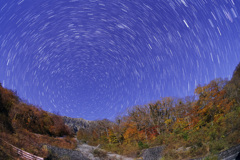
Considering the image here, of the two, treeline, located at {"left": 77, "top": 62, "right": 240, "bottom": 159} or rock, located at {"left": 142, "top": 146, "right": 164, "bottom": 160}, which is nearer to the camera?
treeline, located at {"left": 77, "top": 62, "right": 240, "bottom": 159}

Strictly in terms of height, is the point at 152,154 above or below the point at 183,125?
below

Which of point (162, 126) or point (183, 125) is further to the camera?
point (162, 126)

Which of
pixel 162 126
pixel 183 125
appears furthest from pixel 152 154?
pixel 162 126

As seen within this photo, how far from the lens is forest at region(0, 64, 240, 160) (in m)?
19.8

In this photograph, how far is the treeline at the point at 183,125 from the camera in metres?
20.8

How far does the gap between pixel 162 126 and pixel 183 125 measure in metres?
7.13

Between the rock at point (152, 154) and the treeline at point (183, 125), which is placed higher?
the treeline at point (183, 125)

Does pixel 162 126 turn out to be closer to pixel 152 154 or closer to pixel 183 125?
pixel 183 125

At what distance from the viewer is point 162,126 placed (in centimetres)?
4838

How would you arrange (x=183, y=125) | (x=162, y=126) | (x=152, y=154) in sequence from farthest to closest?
(x=162, y=126) < (x=183, y=125) < (x=152, y=154)

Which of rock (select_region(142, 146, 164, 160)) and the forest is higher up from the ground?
the forest

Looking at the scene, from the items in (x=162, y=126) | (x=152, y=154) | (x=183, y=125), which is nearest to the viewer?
(x=152, y=154)

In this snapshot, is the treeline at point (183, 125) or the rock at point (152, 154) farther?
the rock at point (152, 154)

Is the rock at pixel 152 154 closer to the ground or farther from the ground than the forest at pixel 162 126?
closer to the ground
